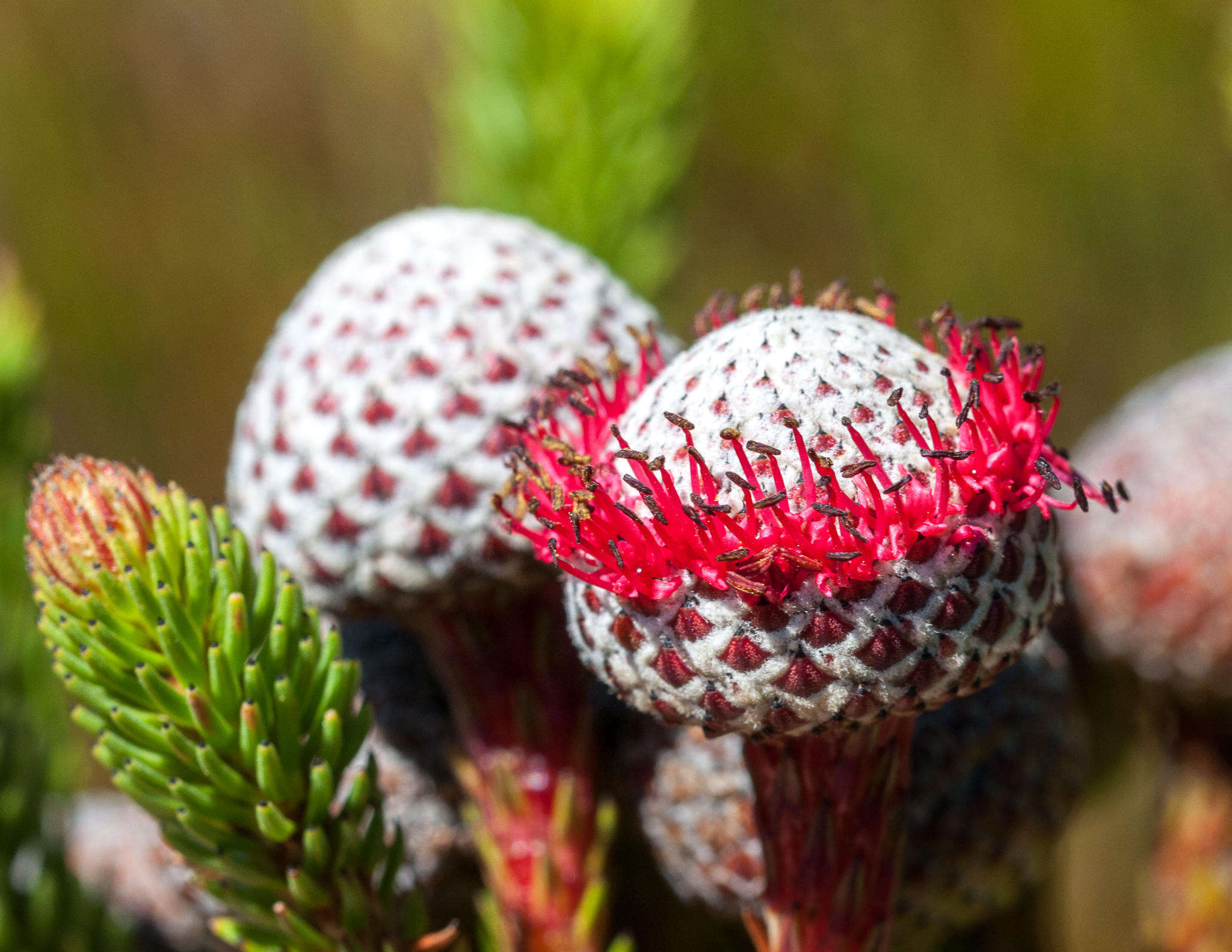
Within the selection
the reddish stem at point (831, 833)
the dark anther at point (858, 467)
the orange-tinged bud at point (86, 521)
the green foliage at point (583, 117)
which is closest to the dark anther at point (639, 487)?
the dark anther at point (858, 467)

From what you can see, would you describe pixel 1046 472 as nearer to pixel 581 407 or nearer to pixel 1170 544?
pixel 581 407

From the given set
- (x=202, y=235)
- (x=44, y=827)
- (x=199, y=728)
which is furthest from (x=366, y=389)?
(x=202, y=235)

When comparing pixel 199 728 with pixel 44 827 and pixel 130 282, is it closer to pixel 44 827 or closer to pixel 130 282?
pixel 44 827

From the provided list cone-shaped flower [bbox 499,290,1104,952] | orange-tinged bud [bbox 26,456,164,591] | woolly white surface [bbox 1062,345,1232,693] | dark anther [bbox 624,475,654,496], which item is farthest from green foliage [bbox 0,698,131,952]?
woolly white surface [bbox 1062,345,1232,693]

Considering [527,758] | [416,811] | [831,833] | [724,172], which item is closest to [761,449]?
[831,833]

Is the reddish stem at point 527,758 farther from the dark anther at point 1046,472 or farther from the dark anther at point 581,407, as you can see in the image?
the dark anther at point 1046,472
